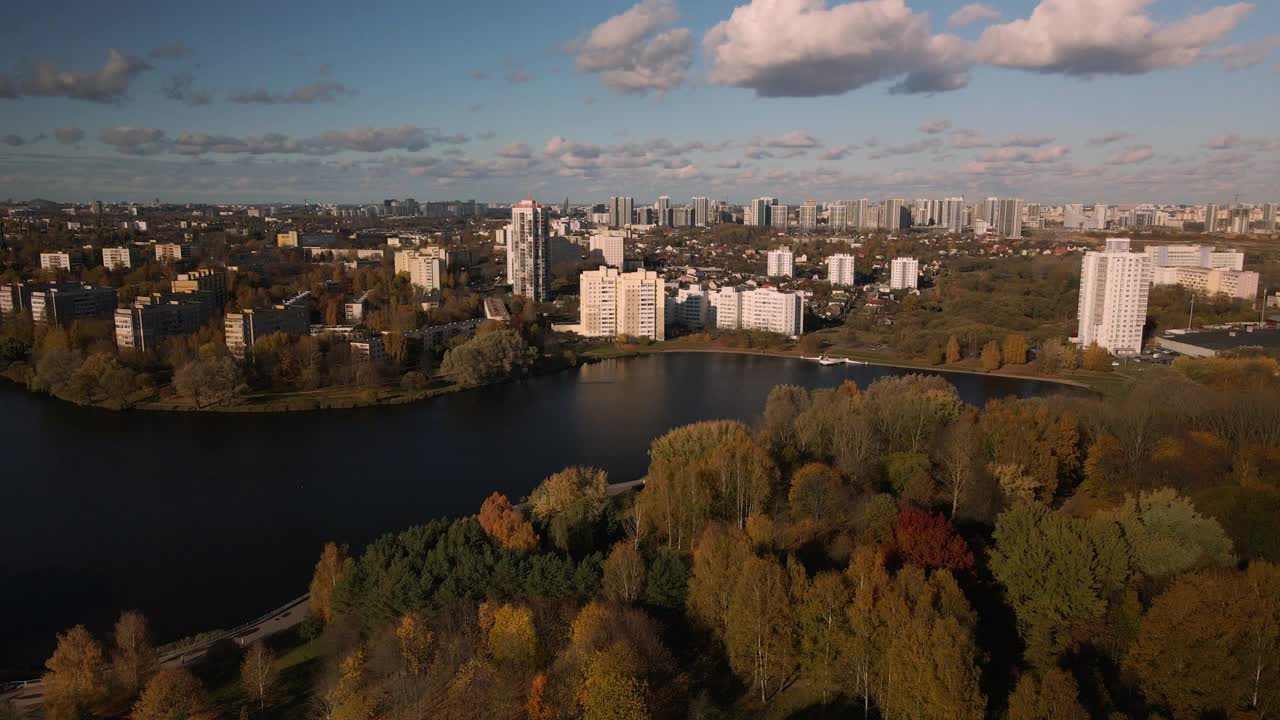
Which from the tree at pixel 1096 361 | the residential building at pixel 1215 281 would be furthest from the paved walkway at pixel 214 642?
the residential building at pixel 1215 281

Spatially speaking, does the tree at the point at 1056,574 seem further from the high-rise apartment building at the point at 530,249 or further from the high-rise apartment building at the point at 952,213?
the high-rise apartment building at the point at 952,213

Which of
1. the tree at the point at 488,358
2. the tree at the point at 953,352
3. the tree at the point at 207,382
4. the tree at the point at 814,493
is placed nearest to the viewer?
the tree at the point at 814,493

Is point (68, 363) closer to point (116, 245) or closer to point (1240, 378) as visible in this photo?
point (116, 245)

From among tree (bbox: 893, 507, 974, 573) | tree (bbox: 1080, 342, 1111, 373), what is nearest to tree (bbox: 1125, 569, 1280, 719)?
tree (bbox: 893, 507, 974, 573)

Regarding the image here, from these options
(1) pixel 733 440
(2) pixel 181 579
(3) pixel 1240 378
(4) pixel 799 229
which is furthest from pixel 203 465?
(4) pixel 799 229

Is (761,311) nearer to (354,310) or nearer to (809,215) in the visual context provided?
(354,310)

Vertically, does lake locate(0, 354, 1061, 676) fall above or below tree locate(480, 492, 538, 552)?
below

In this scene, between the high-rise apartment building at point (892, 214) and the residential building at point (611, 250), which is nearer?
the residential building at point (611, 250)

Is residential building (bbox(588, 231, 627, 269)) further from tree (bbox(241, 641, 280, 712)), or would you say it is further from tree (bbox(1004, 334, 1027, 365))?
tree (bbox(241, 641, 280, 712))
